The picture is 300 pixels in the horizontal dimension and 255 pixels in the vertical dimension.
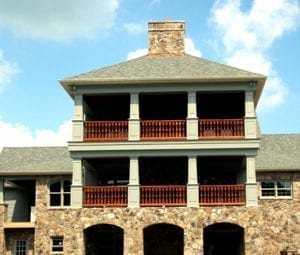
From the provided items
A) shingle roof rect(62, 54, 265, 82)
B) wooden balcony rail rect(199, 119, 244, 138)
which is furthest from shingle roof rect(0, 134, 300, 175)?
shingle roof rect(62, 54, 265, 82)

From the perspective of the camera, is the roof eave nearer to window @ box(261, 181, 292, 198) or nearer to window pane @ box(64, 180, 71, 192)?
window @ box(261, 181, 292, 198)

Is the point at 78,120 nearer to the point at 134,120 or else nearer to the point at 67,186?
the point at 134,120

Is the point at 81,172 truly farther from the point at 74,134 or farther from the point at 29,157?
the point at 29,157

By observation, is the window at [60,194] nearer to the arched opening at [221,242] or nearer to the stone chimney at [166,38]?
the arched opening at [221,242]

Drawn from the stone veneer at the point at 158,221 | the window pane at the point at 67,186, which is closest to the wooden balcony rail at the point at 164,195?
the stone veneer at the point at 158,221

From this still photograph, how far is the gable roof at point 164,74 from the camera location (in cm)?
2702

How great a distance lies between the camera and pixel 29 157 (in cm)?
3438

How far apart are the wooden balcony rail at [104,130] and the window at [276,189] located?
8.55 m

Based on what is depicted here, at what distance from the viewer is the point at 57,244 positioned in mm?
29000

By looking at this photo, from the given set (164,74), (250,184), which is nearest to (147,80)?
(164,74)

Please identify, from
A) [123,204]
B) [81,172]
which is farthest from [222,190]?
[81,172]

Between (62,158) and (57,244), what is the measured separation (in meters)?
6.33

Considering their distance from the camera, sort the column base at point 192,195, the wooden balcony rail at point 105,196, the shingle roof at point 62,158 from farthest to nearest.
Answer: the shingle roof at point 62,158, the wooden balcony rail at point 105,196, the column base at point 192,195

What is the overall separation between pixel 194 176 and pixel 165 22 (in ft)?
31.1
